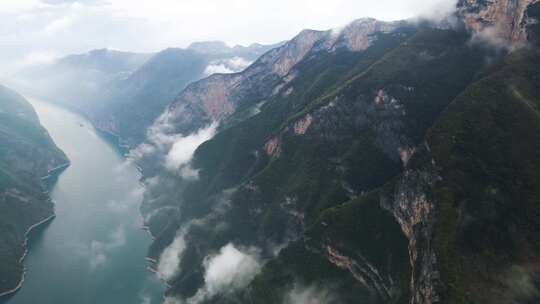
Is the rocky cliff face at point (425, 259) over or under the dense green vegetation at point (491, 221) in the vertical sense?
under

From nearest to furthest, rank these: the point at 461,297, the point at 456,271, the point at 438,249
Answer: the point at 461,297, the point at 456,271, the point at 438,249

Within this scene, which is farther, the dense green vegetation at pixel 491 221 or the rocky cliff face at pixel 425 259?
the rocky cliff face at pixel 425 259

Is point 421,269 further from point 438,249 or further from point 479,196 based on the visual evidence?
point 479,196

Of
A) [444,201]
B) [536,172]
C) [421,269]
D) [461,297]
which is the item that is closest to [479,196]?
[444,201]

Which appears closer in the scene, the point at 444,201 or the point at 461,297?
the point at 461,297

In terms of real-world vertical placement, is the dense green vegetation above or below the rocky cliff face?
above

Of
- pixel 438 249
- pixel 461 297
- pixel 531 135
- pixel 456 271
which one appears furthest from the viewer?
pixel 531 135

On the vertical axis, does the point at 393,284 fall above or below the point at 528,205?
below

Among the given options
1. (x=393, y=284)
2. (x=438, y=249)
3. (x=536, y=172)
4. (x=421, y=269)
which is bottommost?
(x=393, y=284)

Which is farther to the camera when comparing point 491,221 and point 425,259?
point 425,259

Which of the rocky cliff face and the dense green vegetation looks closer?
the dense green vegetation

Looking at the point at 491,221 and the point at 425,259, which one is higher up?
the point at 491,221
